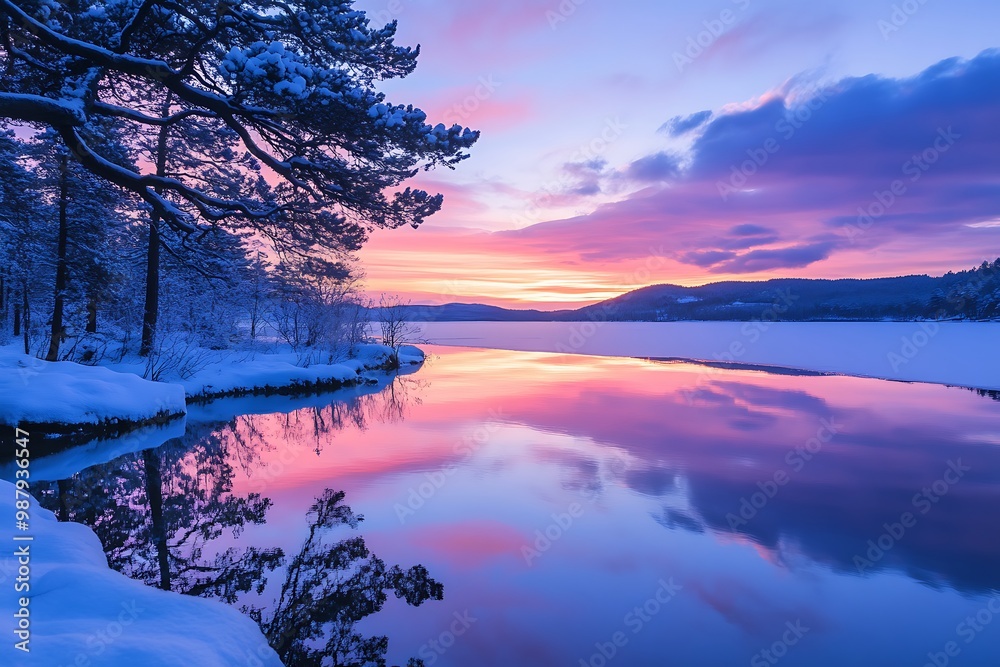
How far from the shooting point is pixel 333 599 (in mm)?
5371

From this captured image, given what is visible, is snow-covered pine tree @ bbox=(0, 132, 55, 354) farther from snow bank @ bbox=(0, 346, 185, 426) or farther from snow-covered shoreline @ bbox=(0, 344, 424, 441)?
snow bank @ bbox=(0, 346, 185, 426)

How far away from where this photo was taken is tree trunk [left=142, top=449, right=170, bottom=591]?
571cm

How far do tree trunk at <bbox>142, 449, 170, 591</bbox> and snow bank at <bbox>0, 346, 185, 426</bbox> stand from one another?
2103 mm

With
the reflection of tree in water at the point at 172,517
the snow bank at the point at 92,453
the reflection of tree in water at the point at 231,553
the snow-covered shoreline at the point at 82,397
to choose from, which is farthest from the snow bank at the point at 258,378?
the reflection of tree in water at the point at 231,553

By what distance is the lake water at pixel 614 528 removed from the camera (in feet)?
16.8

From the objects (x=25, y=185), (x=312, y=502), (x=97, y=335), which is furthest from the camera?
(x=97, y=335)

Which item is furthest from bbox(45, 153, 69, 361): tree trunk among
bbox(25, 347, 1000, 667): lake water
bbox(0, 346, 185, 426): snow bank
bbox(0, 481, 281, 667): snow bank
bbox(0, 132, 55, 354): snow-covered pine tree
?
bbox(0, 481, 281, 667): snow bank

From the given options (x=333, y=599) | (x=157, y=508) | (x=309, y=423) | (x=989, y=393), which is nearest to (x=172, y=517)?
(x=157, y=508)

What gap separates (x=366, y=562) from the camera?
6.33 m

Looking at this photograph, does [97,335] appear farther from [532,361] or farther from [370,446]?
[532,361]

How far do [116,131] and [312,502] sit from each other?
13.7 metres

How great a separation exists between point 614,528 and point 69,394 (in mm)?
11961

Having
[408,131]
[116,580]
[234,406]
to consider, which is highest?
[408,131]

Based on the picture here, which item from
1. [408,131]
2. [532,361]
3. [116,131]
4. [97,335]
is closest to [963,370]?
[532,361]
